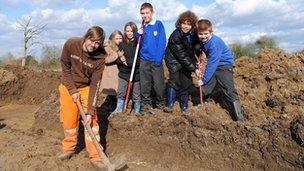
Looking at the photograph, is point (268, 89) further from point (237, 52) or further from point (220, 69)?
point (237, 52)

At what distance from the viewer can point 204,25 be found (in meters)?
6.66

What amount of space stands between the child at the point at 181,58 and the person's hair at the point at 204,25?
1.00 feet

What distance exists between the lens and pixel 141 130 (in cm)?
702

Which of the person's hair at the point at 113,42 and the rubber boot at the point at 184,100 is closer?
the rubber boot at the point at 184,100

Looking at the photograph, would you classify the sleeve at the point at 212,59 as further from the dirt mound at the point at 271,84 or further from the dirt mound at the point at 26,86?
the dirt mound at the point at 26,86

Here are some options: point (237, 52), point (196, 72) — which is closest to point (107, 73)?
point (196, 72)

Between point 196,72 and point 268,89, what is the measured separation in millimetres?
1598

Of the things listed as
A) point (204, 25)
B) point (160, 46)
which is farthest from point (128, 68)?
point (204, 25)

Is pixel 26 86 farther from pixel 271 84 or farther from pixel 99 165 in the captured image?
pixel 99 165

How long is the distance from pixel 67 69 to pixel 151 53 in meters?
1.54

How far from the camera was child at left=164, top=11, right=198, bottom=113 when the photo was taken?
7062 millimetres

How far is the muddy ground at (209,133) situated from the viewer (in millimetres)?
5699

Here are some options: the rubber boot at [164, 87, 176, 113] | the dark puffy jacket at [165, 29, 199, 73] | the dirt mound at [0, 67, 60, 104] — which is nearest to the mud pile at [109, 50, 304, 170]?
the rubber boot at [164, 87, 176, 113]

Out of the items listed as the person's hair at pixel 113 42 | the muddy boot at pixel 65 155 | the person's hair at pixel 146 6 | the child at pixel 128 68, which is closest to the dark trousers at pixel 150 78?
the child at pixel 128 68
